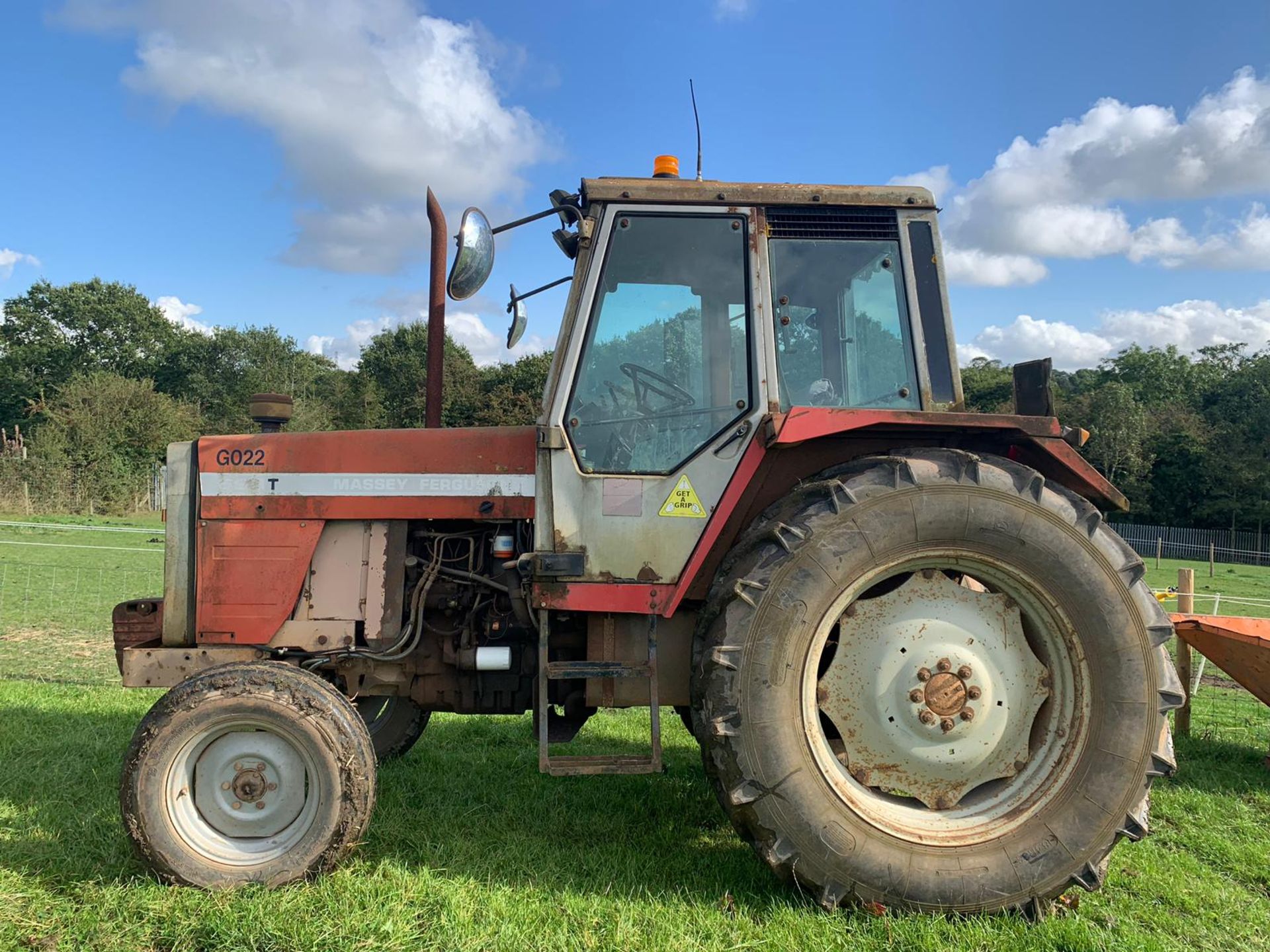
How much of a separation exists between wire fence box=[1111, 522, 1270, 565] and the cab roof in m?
31.5

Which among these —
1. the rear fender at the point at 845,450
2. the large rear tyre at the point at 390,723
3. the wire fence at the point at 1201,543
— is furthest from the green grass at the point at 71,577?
the wire fence at the point at 1201,543

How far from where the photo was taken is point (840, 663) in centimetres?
304

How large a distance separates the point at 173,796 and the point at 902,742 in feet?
8.79

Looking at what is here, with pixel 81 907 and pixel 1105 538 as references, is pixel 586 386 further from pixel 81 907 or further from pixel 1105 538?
pixel 81 907

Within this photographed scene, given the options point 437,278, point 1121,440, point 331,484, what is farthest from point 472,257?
point 1121,440

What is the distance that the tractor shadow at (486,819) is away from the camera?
311cm

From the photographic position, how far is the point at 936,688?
2984 millimetres

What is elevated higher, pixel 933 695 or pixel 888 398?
pixel 888 398

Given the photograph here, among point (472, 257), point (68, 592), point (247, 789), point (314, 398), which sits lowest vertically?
point (247, 789)

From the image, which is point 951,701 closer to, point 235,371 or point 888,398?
point 888,398

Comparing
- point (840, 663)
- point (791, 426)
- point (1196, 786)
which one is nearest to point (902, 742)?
point (840, 663)

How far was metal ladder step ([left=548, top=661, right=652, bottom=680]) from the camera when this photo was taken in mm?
3197

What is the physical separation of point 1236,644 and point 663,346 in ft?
12.9

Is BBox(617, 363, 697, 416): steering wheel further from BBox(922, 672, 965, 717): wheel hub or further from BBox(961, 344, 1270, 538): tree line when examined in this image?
BBox(961, 344, 1270, 538): tree line
